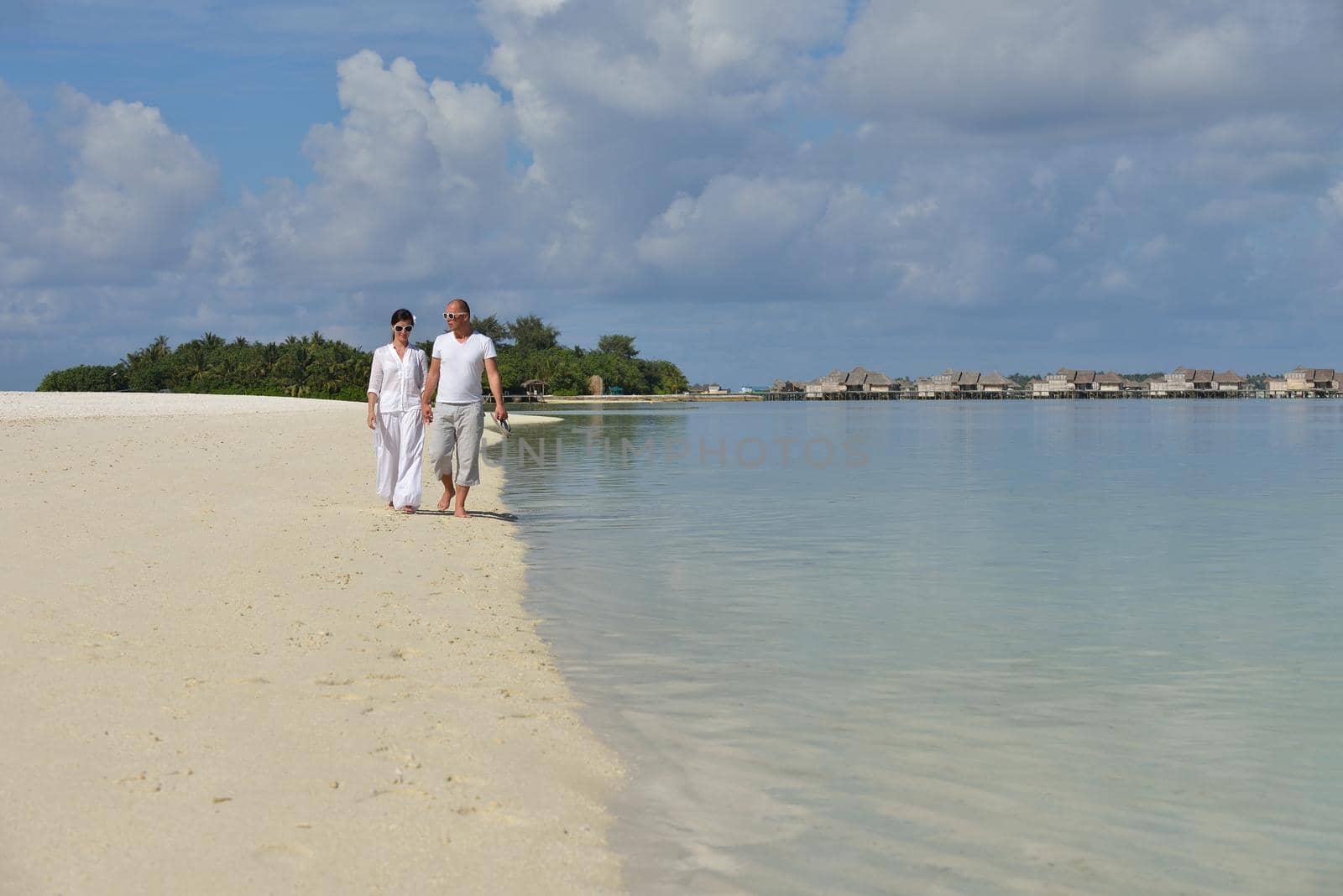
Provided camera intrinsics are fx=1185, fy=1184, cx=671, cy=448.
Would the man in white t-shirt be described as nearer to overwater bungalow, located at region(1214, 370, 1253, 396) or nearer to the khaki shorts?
the khaki shorts

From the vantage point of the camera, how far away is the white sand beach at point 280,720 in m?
3.49

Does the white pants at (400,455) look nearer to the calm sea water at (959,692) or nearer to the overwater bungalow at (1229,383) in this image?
the calm sea water at (959,692)

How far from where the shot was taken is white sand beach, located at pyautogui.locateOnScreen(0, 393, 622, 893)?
3494 mm

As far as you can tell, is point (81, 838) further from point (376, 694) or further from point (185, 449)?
point (185, 449)

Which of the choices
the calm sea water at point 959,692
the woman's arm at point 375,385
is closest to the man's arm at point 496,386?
the woman's arm at point 375,385

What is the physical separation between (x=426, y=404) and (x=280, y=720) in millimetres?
7054

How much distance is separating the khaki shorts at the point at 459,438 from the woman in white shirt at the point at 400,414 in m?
0.19

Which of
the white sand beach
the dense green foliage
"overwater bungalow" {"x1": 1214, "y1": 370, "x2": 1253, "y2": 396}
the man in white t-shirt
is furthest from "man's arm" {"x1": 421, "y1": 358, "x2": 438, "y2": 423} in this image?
"overwater bungalow" {"x1": 1214, "y1": 370, "x2": 1253, "y2": 396}

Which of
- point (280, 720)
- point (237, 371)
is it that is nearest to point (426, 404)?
point (280, 720)

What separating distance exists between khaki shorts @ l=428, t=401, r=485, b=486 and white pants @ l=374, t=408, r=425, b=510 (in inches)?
7.2

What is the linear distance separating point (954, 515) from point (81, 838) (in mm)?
12328

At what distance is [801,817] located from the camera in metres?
4.14

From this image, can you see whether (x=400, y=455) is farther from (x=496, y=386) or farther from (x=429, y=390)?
(x=496, y=386)

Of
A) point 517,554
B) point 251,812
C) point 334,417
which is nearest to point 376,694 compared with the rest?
point 251,812
